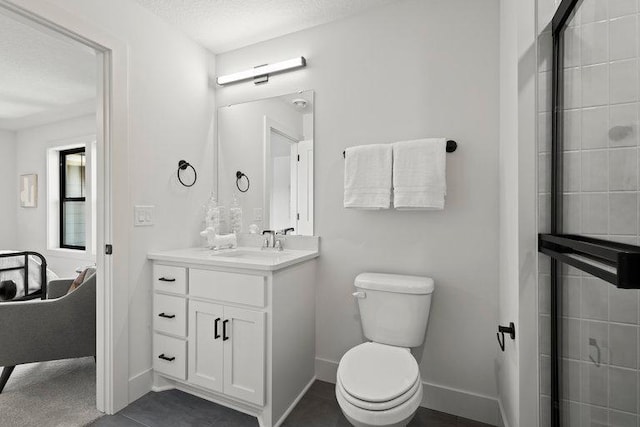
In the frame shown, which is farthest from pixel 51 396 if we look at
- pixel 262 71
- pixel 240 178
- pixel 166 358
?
pixel 262 71

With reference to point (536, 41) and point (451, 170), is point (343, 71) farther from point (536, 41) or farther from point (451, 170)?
point (536, 41)

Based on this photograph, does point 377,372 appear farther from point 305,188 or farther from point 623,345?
point 305,188

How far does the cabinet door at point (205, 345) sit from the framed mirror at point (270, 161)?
27.6 inches

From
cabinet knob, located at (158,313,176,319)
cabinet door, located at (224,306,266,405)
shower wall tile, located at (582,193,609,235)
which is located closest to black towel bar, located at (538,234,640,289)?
shower wall tile, located at (582,193,609,235)

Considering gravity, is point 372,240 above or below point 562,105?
below

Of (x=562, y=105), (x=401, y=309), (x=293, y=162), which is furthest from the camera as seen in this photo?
(x=293, y=162)

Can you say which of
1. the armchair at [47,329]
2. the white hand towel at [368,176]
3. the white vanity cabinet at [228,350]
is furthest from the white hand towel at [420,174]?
the armchair at [47,329]

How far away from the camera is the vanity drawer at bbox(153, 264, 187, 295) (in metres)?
1.79

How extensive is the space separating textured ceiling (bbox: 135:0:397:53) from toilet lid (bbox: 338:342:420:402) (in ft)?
6.46

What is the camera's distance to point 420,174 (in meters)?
1.64

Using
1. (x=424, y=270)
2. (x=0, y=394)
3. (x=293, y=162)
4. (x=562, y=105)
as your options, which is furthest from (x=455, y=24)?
(x=0, y=394)

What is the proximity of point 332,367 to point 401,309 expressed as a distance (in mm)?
727

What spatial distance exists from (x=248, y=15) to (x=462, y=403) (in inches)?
103

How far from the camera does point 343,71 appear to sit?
1.95m
